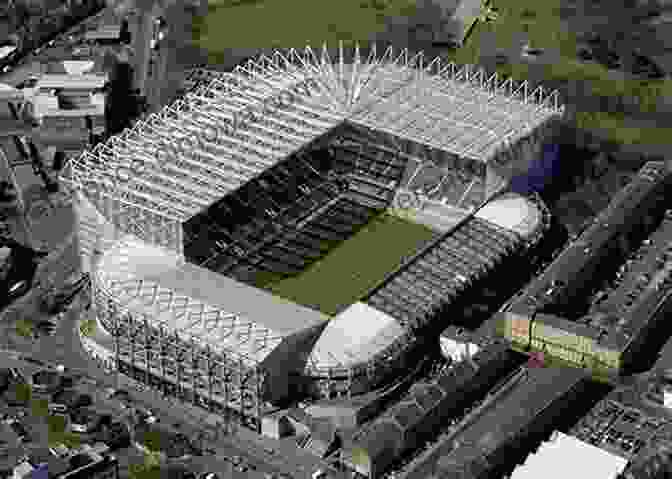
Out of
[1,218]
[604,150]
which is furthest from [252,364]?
[604,150]

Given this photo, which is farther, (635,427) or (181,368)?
(181,368)

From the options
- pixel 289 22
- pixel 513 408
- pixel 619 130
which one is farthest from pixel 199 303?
pixel 289 22

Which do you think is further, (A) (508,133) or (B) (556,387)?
(A) (508,133)

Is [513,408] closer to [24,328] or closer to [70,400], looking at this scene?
[70,400]

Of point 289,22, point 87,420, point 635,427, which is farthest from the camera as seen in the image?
point 289,22

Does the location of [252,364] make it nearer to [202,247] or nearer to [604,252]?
[202,247]

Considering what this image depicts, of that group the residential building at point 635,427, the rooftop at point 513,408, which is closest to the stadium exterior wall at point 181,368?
the rooftop at point 513,408

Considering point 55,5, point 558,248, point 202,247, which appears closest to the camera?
point 202,247

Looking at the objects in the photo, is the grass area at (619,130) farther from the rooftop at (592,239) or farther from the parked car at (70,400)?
the parked car at (70,400)
